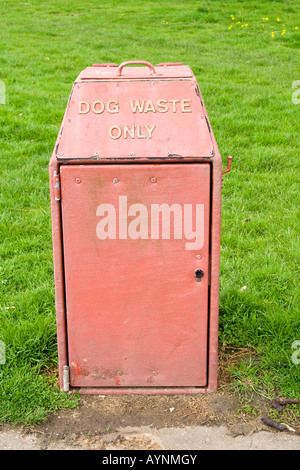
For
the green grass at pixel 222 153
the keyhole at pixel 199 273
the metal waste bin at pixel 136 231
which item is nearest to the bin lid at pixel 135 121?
the metal waste bin at pixel 136 231

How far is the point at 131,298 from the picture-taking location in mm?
2543

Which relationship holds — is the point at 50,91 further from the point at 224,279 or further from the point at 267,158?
the point at 224,279

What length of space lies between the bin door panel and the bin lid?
63 millimetres

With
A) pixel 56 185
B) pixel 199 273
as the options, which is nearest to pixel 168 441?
pixel 199 273

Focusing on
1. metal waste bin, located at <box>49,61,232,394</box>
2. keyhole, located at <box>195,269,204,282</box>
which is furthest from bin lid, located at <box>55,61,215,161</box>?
keyhole, located at <box>195,269,204,282</box>

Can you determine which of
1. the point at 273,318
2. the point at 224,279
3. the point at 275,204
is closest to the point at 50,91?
the point at 275,204

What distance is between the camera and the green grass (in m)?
2.93

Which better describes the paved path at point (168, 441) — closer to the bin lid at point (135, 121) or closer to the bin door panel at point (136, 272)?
the bin door panel at point (136, 272)

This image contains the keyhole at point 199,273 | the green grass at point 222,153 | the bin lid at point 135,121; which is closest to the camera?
the bin lid at point 135,121

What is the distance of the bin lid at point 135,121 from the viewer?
234 cm

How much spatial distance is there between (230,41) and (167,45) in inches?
44.6

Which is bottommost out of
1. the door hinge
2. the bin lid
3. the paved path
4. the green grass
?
the paved path

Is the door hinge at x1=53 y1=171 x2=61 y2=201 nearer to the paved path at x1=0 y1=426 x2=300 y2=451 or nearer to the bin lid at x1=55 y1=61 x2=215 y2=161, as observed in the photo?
the bin lid at x1=55 y1=61 x2=215 y2=161

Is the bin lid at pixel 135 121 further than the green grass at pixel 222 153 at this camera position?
No
